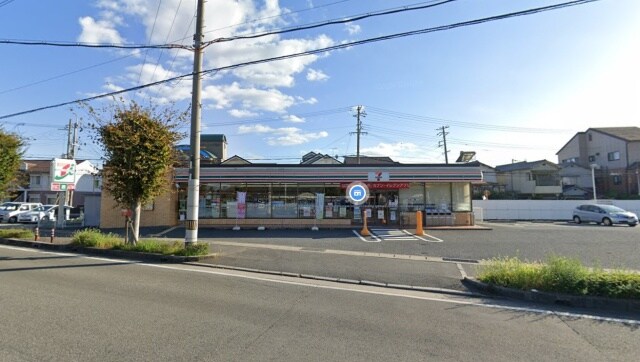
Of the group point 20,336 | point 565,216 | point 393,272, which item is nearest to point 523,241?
point 393,272

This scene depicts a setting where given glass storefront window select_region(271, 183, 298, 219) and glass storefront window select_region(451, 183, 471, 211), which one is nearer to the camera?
glass storefront window select_region(271, 183, 298, 219)

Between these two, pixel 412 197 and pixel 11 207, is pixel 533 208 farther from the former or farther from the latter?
pixel 11 207

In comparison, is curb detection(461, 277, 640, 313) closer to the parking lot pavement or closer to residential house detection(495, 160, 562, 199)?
the parking lot pavement

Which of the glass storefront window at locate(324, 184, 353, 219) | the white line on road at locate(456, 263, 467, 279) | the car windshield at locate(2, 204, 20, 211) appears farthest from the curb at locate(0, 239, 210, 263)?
the car windshield at locate(2, 204, 20, 211)

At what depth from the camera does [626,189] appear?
167 feet

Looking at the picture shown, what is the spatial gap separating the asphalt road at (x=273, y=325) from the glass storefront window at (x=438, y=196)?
1777 centimetres

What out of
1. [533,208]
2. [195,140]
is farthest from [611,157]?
[195,140]

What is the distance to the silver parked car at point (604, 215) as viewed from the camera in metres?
29.3

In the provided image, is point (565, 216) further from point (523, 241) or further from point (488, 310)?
point (488, 310)

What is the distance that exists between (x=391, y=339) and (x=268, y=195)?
20.3 meters

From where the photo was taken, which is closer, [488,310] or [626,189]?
[488,310]

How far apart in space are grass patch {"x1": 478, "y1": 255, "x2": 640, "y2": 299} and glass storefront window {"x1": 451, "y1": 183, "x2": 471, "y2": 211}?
17068 millimetres

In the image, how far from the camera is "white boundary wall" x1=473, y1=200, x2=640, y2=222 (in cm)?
3628

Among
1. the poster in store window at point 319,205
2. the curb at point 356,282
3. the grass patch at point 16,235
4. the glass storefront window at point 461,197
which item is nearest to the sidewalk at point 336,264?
the curb at point 356,282
